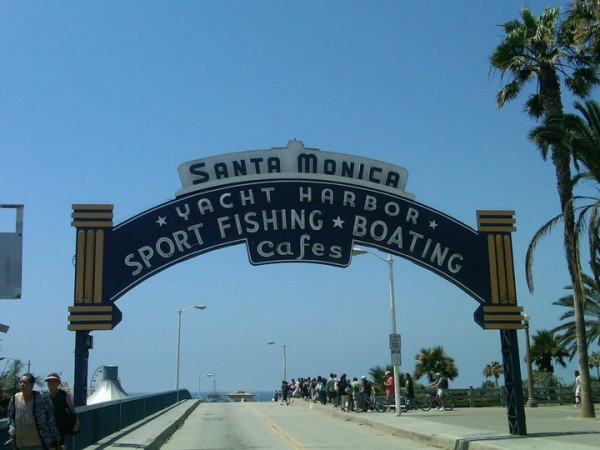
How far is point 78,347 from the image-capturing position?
17.1 metres

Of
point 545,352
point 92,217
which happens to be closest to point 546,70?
point 92,217

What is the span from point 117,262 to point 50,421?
8.27m

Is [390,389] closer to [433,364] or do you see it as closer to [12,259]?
[433,364]

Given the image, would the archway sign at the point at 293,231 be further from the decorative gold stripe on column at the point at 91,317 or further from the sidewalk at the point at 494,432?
the sidewalk at the point at 494,432

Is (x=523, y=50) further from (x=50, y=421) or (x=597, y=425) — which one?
(x=50, y=421)

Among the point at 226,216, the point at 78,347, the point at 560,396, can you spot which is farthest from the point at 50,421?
the point at 560,396

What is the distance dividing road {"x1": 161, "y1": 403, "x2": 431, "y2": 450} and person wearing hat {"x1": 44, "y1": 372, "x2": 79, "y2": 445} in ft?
30.5

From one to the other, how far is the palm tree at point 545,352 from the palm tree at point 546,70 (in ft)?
81.0

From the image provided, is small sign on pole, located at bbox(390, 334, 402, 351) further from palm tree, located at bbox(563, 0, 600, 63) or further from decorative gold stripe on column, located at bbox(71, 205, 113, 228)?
decorative gold stripe on column, located at bbox(71, 205, 113, 228)

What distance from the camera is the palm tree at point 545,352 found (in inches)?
2041

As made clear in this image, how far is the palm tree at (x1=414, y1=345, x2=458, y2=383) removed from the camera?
4869 centimetres

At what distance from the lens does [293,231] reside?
59.8ft

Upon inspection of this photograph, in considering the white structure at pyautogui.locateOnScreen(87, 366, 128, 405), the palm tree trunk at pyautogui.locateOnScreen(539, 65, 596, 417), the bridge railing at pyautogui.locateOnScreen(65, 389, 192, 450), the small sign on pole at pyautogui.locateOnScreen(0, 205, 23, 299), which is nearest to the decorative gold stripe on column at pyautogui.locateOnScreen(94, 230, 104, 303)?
the bridge railing at pyautogui.locateOnScreen(65, 389, 192, 450)

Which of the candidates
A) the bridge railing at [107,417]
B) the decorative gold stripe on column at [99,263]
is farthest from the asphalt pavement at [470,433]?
the decorative gold stripe on column at [99,263]
